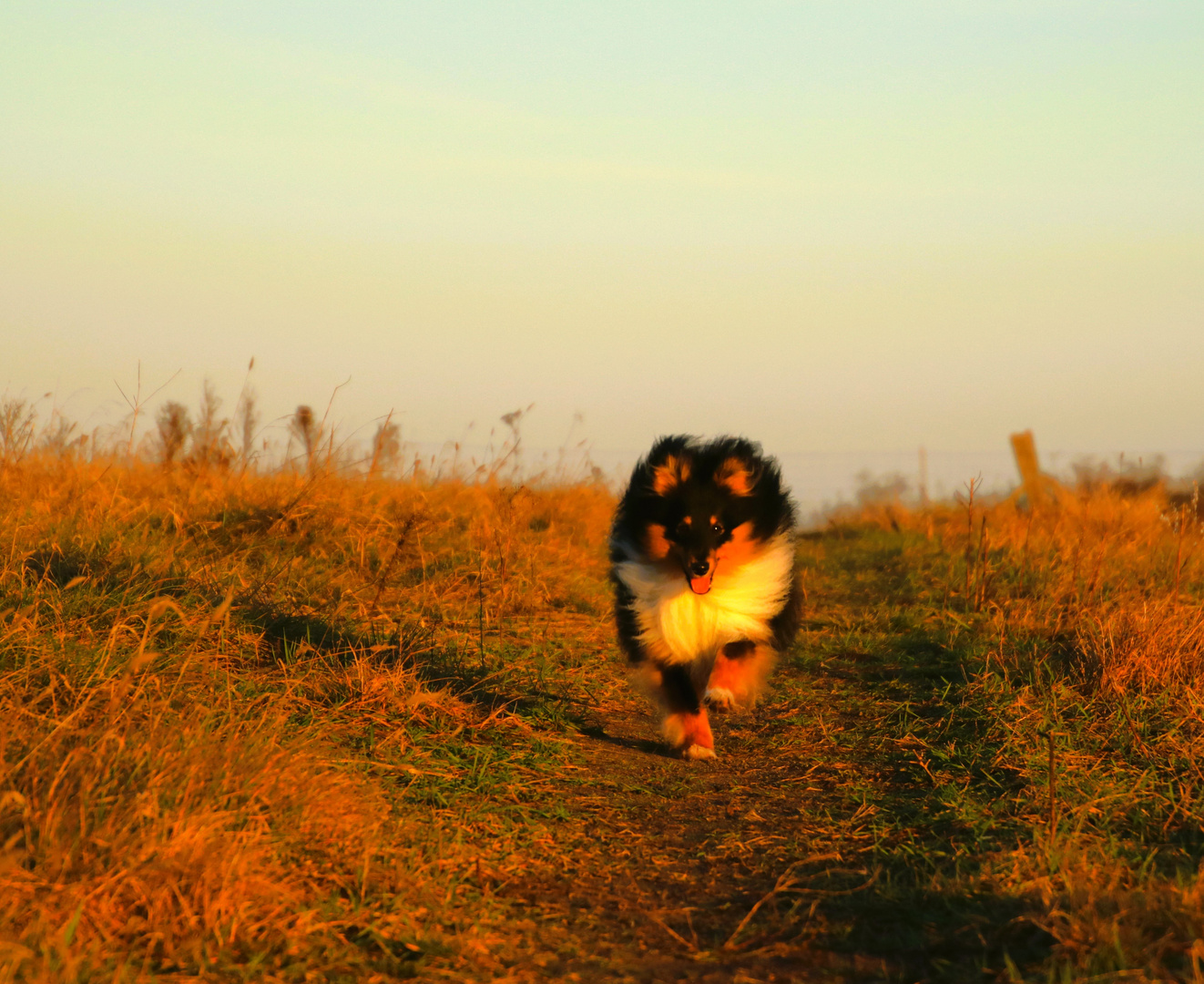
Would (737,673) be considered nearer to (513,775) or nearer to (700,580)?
(700,580)

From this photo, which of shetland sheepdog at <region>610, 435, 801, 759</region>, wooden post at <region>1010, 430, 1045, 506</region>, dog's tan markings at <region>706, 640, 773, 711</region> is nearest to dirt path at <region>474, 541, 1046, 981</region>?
dog's tan markings at <region>706, 640, 773, 711</region>

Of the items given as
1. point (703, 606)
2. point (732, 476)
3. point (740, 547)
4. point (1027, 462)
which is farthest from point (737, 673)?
point (1027, 462)

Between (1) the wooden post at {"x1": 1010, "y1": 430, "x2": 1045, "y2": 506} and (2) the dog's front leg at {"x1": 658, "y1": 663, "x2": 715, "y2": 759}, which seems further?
(1) the wooden post at {"x1": 1010, "y1": 430, "x2": 1045, "y2": 506}

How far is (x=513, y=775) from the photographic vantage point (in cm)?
405

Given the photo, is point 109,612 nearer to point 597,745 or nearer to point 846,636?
point 597,745

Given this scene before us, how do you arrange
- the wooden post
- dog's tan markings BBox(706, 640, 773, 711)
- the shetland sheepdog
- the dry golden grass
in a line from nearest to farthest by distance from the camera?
the dry golden grass, the shetland sheepdog, dog's tan markings BBox(706, 640, 773, 711), the wooden post

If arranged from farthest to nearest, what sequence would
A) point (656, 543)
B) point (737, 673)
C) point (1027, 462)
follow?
point (1027, 462), point (737, 673), point (656, 543)

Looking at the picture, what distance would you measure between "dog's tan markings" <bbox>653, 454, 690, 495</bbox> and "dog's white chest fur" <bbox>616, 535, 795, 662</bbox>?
41cm

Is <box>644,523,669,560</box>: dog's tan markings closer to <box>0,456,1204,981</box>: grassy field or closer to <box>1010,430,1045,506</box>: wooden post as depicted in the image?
<box>0,456,1204,981</box>: grassy field

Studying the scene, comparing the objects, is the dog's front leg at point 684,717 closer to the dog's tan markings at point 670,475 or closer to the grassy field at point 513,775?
the grassy field at point 513,775

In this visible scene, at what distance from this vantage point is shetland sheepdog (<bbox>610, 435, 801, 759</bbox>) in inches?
193

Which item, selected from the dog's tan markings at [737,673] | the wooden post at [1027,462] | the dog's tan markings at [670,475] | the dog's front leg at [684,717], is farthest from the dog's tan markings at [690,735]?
the wooden post at [1027,462]

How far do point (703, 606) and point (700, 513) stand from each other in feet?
1.55

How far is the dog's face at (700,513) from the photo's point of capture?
4.98m
